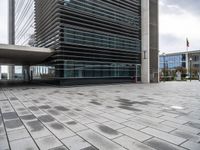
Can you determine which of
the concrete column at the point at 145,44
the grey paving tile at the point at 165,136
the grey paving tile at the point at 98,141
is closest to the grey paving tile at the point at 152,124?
the grey paving tile at the point at 165,136

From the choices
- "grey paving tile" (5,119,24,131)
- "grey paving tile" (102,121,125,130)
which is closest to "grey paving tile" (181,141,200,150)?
"grey paving tile" (102,121,125,130)

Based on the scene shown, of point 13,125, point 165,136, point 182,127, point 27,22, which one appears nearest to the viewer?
point 165,136

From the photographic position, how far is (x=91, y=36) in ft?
79.9

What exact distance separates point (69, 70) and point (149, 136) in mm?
18117

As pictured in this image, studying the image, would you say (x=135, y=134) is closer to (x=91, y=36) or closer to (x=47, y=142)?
(x=47, y=142)

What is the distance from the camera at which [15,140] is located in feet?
14.3

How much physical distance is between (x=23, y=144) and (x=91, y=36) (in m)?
21.7

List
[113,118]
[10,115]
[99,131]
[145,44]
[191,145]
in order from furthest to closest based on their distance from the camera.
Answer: [145,44]
[10,115]
[113,118]
[99,131]
[191,145]

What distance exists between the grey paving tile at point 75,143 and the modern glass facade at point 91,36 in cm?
1717

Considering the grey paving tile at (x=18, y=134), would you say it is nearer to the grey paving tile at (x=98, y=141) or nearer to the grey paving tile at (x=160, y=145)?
the grey paving tile at (x=98, y=141)

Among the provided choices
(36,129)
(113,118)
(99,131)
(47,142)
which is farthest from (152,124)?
(36,129)

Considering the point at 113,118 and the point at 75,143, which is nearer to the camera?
the point at 75,143

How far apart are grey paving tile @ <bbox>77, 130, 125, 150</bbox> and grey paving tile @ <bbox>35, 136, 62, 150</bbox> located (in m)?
0.76

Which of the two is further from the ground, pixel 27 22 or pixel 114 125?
pixel 27 22
